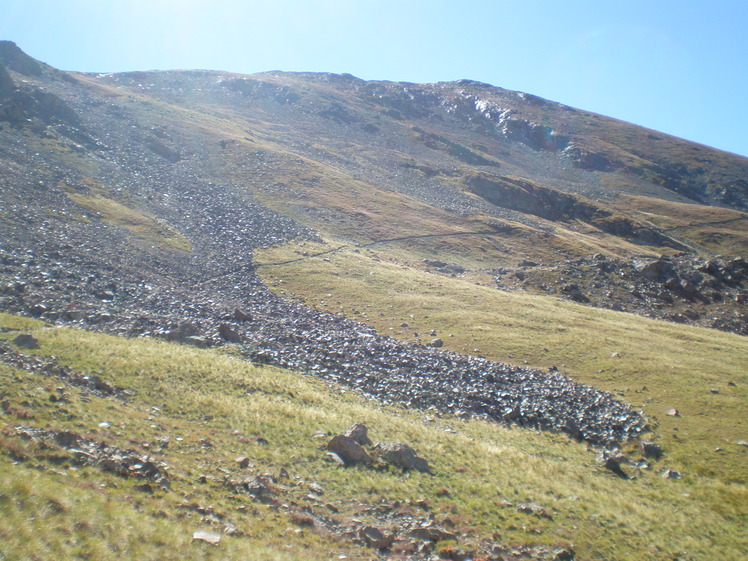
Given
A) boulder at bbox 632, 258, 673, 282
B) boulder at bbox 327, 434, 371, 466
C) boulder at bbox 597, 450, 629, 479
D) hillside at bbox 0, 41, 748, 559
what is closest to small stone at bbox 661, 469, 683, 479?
hillside at bbox 0, 41, 748, 559

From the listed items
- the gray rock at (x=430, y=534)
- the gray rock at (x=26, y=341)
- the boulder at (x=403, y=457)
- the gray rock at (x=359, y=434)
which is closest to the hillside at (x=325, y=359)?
the gray rock at (x=430, y=534)

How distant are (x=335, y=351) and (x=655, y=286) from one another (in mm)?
48042

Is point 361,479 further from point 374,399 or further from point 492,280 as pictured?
point 492,280

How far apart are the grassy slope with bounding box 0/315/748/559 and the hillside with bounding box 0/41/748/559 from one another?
99 millimetres

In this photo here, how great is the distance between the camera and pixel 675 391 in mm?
28969

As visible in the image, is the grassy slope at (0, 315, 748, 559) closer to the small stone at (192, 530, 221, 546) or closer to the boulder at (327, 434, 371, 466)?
the small stone at (192, 530, 221, 546)

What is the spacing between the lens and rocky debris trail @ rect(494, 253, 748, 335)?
54.4m

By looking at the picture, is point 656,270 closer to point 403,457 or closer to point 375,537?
point 403,457

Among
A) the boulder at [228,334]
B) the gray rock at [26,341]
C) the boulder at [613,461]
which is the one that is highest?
the boulder at [613,461]

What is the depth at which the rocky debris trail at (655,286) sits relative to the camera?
54.4 m

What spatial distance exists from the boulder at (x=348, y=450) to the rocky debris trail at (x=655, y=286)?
4449cm

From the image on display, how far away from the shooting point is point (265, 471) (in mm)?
14758

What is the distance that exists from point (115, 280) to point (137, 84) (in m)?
113

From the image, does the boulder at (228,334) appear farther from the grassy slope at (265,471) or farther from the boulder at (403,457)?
the boulder at (403,457)
